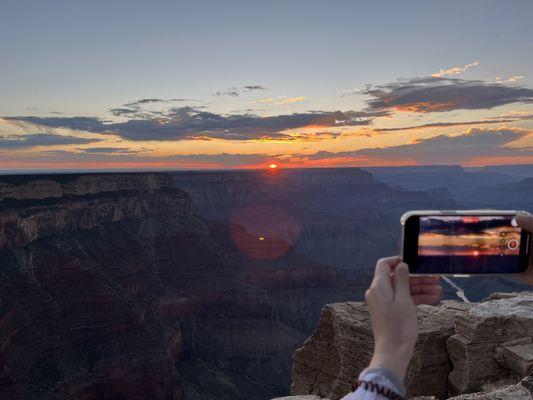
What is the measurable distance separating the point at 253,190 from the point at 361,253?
3630 centimetres

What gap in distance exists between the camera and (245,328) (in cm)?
6206

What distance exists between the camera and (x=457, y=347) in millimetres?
9133

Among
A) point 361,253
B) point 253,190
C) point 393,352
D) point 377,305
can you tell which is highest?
point 377,305

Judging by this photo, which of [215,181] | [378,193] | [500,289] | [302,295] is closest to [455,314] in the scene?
[302,295]

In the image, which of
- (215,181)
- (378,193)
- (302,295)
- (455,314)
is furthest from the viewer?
(378,193)

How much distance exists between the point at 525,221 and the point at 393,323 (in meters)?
1.78

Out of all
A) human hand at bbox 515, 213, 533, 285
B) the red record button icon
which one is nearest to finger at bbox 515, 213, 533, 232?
human hand at bbox 515, 213, 533, 285

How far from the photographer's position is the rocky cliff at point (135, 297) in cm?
4034

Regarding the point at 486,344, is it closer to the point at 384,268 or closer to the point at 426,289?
the point at 426,289

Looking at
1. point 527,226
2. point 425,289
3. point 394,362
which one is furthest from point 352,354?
point 394,362

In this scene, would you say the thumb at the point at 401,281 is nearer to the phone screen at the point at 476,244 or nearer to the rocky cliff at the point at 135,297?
the phone screen at the point at 476,244

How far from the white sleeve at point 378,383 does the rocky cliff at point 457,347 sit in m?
6.93

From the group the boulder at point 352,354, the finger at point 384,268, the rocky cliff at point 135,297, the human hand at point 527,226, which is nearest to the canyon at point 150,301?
the boulder at point 352,354

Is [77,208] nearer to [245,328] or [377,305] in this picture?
[245,328]
